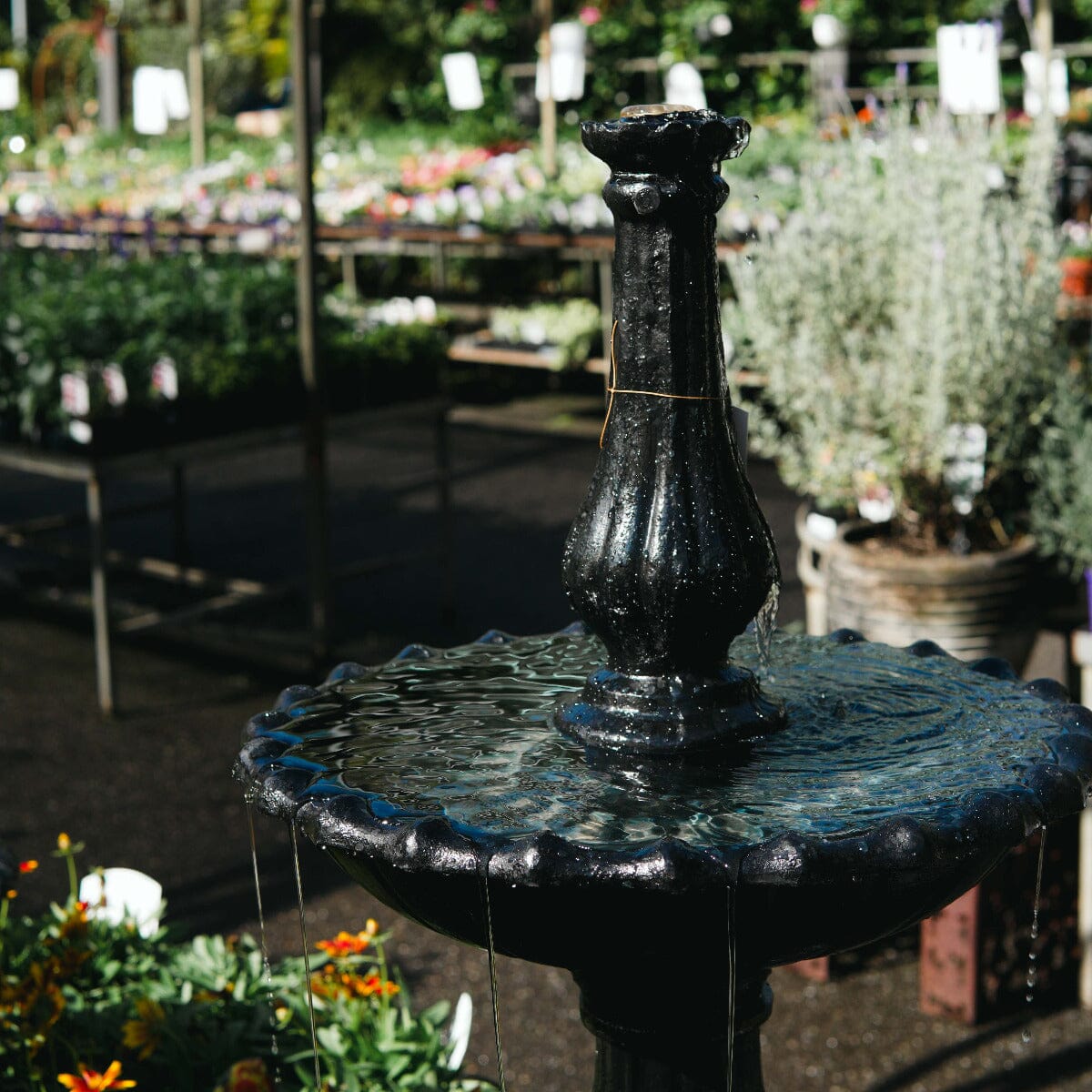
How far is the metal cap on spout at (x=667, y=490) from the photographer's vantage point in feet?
4.83

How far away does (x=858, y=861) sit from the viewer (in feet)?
4.15

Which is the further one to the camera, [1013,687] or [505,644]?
[505,644]

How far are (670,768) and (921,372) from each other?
2733mm

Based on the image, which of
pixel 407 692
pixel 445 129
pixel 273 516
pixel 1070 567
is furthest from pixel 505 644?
pixel 445 129

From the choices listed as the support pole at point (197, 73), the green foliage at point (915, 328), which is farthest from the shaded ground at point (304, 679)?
the support pole at point (197, 73)

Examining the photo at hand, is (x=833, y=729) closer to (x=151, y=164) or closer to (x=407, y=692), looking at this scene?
(x=407, y=692)

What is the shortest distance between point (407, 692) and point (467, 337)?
27.0ft

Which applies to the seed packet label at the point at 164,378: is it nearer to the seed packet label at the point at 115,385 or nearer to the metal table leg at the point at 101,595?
the seed packet label at the point at 115,385

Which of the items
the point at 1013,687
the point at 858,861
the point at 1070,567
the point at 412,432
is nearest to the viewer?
the point at 858,861

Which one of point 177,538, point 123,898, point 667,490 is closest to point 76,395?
point 177,538

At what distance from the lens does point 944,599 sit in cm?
373

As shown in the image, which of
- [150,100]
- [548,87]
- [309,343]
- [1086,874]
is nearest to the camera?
[1086,874]

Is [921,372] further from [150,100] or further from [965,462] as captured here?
[150,100]

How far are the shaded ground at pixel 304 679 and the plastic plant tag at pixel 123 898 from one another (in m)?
0.71
